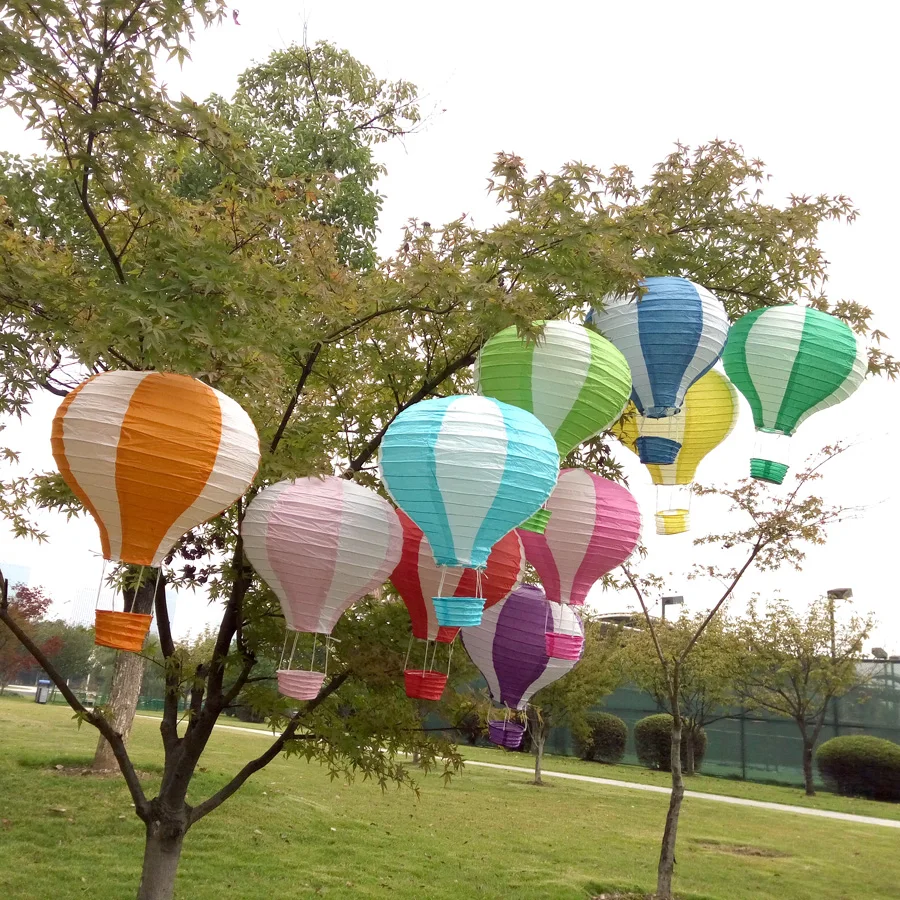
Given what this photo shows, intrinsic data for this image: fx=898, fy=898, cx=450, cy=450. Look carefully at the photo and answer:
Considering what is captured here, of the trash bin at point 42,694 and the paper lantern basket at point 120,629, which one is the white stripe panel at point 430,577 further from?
the trash bin at point 42,694

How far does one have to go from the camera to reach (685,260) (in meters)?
6.48

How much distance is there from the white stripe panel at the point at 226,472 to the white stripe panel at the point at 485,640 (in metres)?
1.87

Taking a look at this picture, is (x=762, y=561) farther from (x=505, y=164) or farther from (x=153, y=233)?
(x=153, y=233)

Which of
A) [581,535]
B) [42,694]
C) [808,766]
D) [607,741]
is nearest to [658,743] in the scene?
[607,741]

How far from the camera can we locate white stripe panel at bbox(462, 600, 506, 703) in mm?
5113

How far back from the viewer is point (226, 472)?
3.67 meters

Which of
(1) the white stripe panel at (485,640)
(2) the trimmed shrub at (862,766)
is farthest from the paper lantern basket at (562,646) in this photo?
(2) the trimmed shrub at (862,766)

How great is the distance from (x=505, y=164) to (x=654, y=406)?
5.41 ft

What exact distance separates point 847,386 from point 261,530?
3.41 metres

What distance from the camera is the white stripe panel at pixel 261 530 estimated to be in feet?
13.8

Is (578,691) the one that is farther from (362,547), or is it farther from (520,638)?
(362,547)

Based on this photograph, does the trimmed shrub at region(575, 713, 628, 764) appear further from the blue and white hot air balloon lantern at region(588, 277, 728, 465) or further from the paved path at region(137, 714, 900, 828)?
the blue and white hot air balloon lantern at region(588, 277, 728, 465)

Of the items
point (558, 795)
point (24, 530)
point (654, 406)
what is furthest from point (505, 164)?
point (558, 795)

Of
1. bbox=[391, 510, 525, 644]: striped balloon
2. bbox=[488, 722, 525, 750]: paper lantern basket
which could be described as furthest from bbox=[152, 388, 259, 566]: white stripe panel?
bbox=[488, 722, 525, 750]: paper lantern basket
